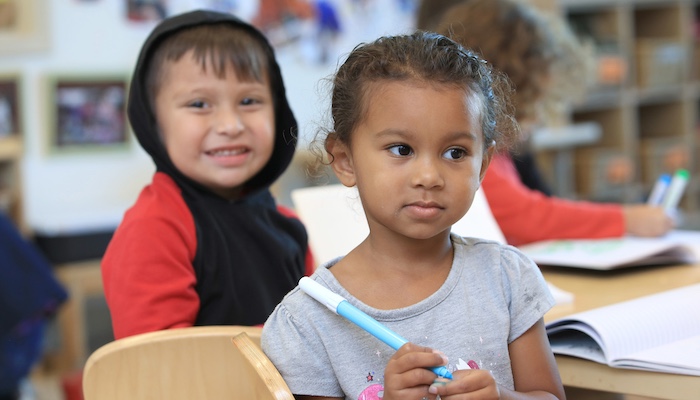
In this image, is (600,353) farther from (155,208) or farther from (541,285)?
(155,208)

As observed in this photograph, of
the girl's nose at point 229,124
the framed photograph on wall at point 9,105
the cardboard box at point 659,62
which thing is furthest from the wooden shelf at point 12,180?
the cardboard box at point 659,62

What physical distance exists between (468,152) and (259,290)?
0.45 metres

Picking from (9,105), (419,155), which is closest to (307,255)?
(419,155)

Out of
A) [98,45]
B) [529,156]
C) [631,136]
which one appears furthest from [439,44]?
[631,136]

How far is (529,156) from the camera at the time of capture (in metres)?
2.16

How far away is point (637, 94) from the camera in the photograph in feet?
13.7

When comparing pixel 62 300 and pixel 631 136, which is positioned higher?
pixel 631 136

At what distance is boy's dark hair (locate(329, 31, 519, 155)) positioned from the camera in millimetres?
801

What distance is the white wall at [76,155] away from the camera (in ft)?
10.0

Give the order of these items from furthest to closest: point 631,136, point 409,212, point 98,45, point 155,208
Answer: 1. point 631,136
2. point 98,45
3. point 155,208
4. point 409,212

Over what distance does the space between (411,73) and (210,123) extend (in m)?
0.44

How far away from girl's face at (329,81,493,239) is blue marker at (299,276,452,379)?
0.34ft

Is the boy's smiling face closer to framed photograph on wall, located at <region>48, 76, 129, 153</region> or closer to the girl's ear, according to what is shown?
the girl's ear

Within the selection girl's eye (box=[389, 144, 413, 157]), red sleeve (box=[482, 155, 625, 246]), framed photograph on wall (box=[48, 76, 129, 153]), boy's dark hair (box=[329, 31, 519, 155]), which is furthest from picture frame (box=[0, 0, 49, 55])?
girl's eye (box=[389, 144, 413, 157])
